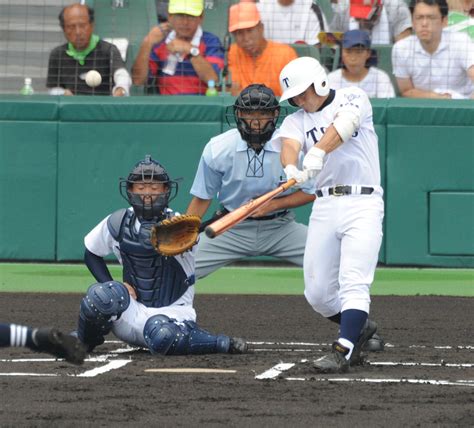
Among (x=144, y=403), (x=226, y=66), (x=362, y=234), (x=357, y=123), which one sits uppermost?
(x=226, y=66)

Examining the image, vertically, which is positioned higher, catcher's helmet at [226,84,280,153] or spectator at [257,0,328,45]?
spectator at [257,0,328,45]

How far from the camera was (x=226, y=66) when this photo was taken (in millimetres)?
12633

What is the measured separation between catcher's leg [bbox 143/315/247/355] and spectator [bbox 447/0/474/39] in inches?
Result: 254

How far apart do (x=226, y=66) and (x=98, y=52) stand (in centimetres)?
135

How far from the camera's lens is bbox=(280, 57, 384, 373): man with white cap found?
662 centimetres

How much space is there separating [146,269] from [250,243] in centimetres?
145

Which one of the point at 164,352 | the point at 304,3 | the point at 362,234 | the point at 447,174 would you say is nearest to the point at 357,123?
the point at 362,234

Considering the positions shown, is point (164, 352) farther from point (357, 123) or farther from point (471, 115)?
point (471, 115)

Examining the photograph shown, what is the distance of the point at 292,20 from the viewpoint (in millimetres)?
12742

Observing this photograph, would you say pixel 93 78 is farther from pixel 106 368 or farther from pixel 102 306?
pixel 106 368

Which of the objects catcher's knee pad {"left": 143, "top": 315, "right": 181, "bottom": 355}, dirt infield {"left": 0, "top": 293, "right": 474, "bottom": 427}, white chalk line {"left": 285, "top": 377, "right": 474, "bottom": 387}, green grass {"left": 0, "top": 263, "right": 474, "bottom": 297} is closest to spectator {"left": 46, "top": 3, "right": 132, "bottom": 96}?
green grass {"left": 0, "top": 263, "right": 474, "bottom": 297}

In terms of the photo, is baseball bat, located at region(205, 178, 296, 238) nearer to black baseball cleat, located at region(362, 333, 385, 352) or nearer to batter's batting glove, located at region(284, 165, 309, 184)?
batter's batting glove, located at region(284, 165, 309, 184)

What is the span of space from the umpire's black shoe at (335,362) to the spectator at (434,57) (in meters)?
6.35

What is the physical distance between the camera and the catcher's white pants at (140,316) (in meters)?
6.97
